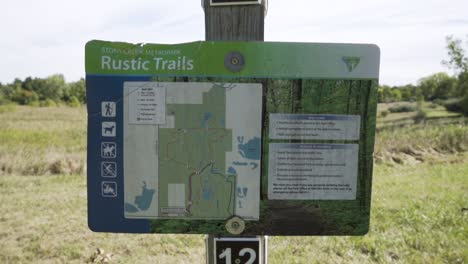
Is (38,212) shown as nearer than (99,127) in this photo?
No

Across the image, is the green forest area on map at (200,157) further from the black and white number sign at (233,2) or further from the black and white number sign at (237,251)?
the black and white number sign at (233,2)

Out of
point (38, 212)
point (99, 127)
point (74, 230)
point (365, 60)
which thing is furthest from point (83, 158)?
point (365, 60)

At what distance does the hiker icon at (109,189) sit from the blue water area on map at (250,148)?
24.5 inches

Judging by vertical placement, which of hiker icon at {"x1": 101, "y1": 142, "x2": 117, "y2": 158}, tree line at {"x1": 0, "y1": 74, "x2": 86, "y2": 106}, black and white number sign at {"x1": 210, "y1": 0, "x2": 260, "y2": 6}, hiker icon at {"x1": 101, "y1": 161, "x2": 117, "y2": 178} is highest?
tree line at {"x1": 0, "y1": 74, "x2": 86, "y2": 106}

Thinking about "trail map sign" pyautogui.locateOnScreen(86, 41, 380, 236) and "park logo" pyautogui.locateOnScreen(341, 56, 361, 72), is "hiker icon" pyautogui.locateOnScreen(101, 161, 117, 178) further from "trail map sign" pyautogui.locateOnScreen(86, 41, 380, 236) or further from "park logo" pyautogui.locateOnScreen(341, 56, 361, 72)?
"park logo" pyautogui.locateOnScreen(341, 56, 361, 72)

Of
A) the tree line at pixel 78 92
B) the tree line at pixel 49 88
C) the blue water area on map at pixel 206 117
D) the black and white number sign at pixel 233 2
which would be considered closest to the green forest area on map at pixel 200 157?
the blue water area on map at pixel 206 117

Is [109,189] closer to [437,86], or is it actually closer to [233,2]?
[233,2]

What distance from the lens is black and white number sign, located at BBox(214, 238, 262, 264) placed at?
1693mm

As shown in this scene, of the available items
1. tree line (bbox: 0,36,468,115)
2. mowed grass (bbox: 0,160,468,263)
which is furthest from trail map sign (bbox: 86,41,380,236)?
tree line (bbox: 0,36,468,115)

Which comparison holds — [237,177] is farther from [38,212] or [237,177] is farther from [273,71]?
[38,212]

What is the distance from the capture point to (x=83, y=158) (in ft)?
25.2

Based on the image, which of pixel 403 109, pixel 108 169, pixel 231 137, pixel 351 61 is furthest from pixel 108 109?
pixel 403 109

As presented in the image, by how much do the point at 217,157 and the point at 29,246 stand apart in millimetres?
3277

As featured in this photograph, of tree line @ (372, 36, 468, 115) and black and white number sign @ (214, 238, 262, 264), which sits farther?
tree line @ (372, 36, 468, 115)
